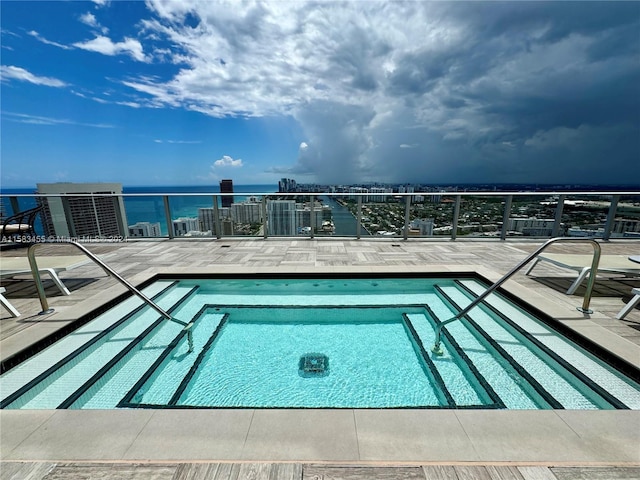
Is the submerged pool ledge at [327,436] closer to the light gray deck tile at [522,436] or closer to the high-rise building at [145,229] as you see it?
the light gray deck tile at [522,436]

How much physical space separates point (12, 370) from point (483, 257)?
6.96 meters

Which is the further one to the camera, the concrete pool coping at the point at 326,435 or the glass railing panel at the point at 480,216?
the glass railing panel at the point at 480,216

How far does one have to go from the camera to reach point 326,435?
151cm

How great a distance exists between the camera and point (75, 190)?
6324mm

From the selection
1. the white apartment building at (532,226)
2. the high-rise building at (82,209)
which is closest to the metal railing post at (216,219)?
the high-rise building at (82,209)

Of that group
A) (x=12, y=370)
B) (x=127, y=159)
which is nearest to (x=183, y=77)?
(x=12, y=370)

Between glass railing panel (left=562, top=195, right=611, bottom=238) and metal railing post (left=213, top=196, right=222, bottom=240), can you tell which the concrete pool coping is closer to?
metal railing post (left=213, top=196, right=222, bottom=240)

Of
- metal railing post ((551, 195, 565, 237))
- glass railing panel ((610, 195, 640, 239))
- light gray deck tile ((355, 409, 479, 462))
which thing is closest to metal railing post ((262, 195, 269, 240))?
light gray deck tile ((355, 409, 479, 462))

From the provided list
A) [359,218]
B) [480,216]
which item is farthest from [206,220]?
[480,216]

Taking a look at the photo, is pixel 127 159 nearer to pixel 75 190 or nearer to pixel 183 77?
pixel 183 77

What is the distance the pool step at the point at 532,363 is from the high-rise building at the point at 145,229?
24.2 feet

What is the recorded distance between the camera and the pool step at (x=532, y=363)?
6.69ft

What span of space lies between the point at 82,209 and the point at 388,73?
12.7 meters

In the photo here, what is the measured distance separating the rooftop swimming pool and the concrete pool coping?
1.47ft
